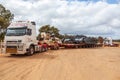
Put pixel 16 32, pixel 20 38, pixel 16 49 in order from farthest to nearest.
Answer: pixel 16 32, pixel 20 38, pixel 16 49

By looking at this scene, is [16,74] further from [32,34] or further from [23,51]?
[32,34]

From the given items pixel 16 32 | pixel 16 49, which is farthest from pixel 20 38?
pixel 16 49

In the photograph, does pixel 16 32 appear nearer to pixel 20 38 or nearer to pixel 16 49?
pixel 20 38

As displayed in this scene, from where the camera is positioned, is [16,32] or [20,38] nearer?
[20,38]

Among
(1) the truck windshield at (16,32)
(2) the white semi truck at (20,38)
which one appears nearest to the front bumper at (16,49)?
(2) the white semi truck at (20,38)

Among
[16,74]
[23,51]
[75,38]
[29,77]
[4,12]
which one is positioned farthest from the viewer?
[4,12]

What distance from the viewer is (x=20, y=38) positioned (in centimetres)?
2641

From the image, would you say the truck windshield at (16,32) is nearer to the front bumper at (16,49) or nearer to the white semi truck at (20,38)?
the white semi truck at (20,38)

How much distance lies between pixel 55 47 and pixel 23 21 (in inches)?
467

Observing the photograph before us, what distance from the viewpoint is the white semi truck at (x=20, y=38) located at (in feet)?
85.6

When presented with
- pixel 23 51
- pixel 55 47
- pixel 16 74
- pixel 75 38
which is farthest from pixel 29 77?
pixel 75 38

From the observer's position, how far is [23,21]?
28.0 metres

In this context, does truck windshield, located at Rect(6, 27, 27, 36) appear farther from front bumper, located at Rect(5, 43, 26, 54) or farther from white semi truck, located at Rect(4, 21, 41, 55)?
front bumper, located at Rect(5, 43, 26, 54)

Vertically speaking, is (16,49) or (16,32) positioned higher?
(16,32)
